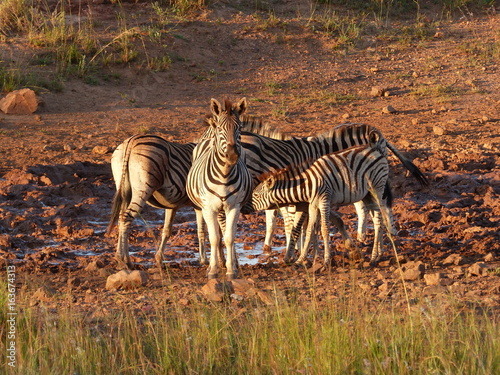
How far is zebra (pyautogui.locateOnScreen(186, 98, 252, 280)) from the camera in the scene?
7469mm

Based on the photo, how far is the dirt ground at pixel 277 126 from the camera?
7992 mm

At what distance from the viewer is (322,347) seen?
5.40 meters

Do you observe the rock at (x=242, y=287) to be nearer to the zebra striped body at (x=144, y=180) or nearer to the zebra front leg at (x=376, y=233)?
the zebra striped body at (x=144, y=180)

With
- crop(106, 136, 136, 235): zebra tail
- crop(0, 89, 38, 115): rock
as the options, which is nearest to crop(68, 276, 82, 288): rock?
crop(106, 136, 136, 235): zebra tail

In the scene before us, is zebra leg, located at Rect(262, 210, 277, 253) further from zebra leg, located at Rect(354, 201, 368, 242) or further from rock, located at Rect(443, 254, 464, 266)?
rock, located at Rect(443, 254, 464, 266)

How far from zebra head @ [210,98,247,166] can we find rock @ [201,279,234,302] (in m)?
1.14

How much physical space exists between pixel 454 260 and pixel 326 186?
1575 millimetres

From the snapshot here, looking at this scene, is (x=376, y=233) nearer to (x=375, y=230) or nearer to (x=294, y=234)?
(x=375, y=230)

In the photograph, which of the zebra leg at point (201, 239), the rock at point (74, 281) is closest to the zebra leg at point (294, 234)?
the zebra leg at point (201, 239)

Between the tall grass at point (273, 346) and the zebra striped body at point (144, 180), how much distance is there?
270 cm

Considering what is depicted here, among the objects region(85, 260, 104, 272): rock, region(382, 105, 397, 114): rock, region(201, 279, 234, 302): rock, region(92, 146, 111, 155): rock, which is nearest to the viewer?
region(201, 279, 234, 302): rock

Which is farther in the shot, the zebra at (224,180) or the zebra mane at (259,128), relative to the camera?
the zebra mane at (259,128)

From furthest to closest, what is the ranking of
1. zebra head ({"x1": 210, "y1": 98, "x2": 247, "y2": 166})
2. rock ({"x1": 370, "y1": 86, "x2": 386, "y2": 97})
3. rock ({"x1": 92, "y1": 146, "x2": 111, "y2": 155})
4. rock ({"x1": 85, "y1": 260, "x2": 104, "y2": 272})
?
rock ({"x1": 370, "y1": 86, "x2": 386, "y2": 97}) → rock ({"x1": 92, "y1": 146, "x2": 111, "y2": 155}) → rock ({"x1": 85, "y1": 260, "x2": 104, "y2": 272}) → zebra head ({"x1": 210, "y1": 98, "x2": 247, "y2": 166})

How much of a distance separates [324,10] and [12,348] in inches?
558
